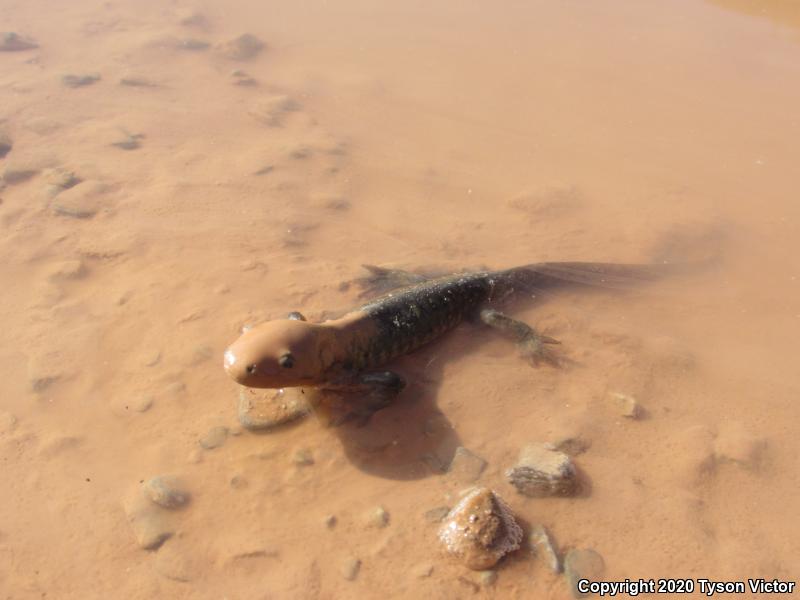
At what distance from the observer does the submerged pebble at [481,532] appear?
357 centimetres

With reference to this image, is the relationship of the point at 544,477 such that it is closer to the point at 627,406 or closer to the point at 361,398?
the point at 627,406

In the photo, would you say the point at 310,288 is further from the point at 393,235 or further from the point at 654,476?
the point at 654,476

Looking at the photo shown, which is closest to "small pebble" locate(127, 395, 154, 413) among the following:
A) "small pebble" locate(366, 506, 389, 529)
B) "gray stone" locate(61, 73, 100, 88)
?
"small pebble" locate(366, 506, 389, 529)

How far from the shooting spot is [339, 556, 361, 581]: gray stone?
362 centimetres

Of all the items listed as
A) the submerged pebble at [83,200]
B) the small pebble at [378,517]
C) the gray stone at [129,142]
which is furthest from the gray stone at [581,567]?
the gray stone at [129,142]

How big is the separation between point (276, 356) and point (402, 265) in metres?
2.46

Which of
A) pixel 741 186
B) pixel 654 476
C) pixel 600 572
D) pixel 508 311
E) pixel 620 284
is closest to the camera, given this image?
pixel 600 572

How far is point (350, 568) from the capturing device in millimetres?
3652

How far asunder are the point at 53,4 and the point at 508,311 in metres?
13.7

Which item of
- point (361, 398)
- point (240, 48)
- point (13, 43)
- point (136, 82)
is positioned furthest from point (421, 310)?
point (13, 43)

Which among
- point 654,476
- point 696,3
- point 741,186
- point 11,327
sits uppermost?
point 696,3

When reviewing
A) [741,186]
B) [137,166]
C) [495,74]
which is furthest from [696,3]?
[137,166]

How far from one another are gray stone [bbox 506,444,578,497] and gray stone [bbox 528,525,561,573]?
0.27 metres

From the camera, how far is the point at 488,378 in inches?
194
